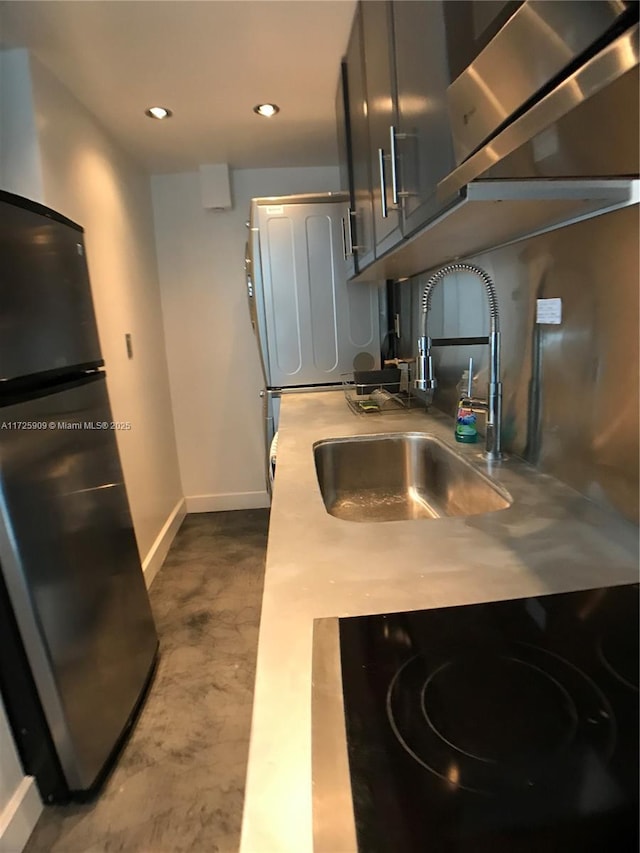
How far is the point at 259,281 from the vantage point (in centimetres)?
262

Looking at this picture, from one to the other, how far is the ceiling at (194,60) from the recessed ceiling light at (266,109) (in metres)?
0.03

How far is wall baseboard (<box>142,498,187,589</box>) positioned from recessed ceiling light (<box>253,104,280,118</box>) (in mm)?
2185

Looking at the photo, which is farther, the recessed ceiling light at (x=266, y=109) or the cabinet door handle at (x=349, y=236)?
the recessed ceiling light at (x=266, y=109)

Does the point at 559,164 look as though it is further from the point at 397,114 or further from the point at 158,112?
the point at 158,112

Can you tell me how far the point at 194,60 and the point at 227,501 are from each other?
101 inches

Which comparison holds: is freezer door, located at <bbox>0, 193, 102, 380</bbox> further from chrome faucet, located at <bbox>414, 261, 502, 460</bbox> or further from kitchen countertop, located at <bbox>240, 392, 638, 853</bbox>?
chrome faucet, located at <bbox>414, 261, 502, 460</bbox>

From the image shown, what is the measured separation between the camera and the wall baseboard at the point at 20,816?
4.19 feet

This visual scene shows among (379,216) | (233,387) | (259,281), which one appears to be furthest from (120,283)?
(379,216)

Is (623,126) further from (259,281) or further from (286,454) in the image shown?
(259,281)

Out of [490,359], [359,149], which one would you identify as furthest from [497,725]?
[359,149]

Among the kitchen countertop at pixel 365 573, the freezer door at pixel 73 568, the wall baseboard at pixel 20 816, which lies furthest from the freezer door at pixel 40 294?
the wall baseboard at pixel 20 816

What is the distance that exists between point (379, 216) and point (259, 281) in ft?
4.04

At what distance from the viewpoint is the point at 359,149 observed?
1757mm

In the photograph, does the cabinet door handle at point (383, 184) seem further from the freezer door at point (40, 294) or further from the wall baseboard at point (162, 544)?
the wall baseboard at point (162, 544)
